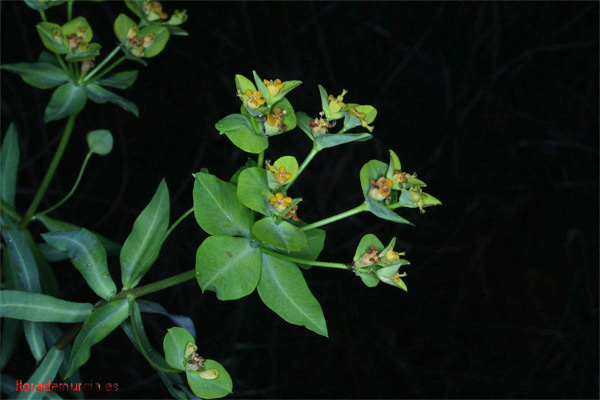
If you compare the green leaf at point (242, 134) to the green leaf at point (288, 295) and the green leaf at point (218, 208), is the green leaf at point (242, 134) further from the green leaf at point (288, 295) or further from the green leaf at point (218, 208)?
the green leaf at point (288, 295)

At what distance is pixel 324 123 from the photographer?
52.4 inches

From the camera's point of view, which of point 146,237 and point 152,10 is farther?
point 152,10

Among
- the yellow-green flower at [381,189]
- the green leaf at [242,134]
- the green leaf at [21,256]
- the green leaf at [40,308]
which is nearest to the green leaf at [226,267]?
the green leaf at [242,134]

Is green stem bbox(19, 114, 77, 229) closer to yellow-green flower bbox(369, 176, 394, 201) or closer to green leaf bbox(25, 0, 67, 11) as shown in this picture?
green leaf bbox(25, 0, 67, 11)

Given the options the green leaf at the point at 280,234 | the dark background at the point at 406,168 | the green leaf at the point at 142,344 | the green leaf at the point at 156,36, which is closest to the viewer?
the green leaf at the point at 280,234

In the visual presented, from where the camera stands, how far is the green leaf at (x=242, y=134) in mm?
1233

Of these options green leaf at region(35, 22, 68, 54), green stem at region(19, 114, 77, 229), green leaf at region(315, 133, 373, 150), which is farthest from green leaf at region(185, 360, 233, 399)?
green leaf at region(35, 22, 68, 54)

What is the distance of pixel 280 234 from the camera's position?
123 cm

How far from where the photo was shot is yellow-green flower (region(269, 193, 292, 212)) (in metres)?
1.21

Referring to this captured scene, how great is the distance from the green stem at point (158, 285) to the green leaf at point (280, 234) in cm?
18

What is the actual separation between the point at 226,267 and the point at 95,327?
370mm

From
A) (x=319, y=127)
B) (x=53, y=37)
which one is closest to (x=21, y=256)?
(x=53, y=37)

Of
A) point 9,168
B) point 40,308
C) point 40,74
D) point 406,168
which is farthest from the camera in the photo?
point 406,168

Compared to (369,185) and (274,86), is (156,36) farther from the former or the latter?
(369,185)
